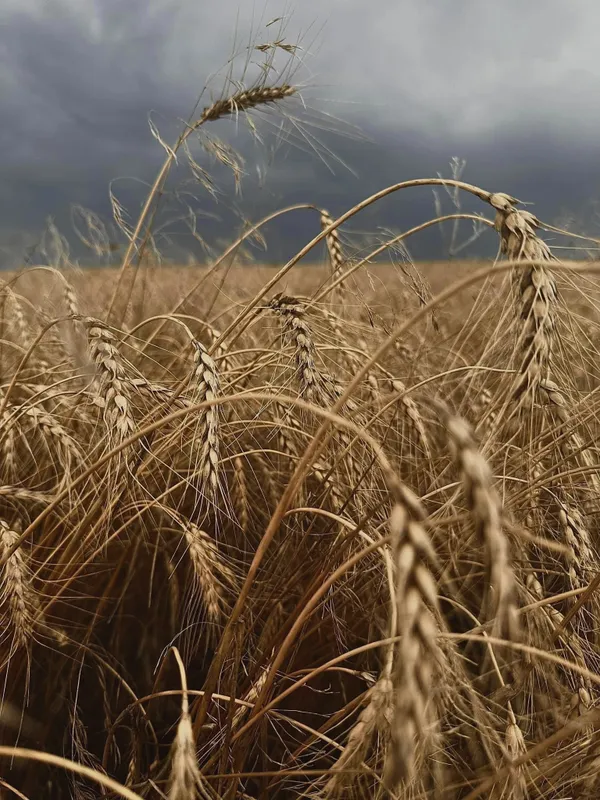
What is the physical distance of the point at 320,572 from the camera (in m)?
1.34

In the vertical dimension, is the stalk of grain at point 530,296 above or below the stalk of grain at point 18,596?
Answer: above

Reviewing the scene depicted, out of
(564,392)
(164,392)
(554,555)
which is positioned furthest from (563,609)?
(164,392)

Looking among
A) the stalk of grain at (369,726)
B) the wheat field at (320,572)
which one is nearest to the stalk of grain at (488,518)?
the wheat field at (320,572)

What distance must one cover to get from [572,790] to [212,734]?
0.78 meters

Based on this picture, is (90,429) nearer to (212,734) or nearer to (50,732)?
(50,732)

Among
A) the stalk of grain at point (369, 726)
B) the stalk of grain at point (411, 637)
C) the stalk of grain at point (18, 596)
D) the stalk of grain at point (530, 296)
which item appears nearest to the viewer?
the stalk of grain at point (411, 637)

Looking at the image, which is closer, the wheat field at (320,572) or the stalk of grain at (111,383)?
the wheat field at (320,572)

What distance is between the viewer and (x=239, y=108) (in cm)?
240

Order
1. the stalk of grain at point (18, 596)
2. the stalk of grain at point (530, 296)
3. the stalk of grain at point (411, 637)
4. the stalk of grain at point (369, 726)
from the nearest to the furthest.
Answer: the stalk of grain at point (411, 637) → the stalk of grain at point (369, 726) → the stalk of grain at point (530, 296) → the stalk of grain at point (18, 596)

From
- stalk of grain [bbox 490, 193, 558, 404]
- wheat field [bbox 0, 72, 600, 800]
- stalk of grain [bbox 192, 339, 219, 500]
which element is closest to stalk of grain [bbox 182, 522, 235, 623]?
wheat field [bbox 0, 72, 600, 800]

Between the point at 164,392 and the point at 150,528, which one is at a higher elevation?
the point at 164,392

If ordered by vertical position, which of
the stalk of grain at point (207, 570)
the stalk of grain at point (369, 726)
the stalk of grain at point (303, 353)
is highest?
the stalk of grain at point (303, 353)

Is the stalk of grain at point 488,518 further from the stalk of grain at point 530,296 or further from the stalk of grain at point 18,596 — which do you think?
the stalk of grain at point 18,596

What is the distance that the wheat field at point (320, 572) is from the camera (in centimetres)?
104
